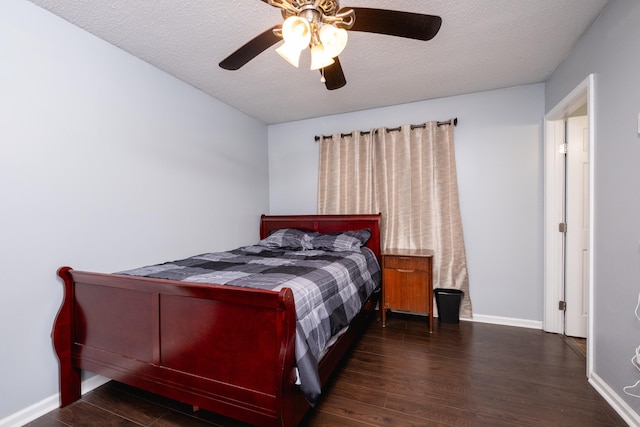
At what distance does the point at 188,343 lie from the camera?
1436mm

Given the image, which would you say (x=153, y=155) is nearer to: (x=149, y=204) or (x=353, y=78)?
(x=149, y=204)

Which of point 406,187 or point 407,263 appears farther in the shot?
point 406,187

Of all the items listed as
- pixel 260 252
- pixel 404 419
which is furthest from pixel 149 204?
pixel 404 419

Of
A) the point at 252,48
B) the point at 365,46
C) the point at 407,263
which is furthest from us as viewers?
the point at 407,263

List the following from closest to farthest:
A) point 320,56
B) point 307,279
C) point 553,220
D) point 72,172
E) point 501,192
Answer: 1. point 320,56
2. point 307,279
3. point 72,172
4. point 553,220
5. point 501,192

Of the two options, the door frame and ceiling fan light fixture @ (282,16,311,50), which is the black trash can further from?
ceiling fan light fixture @ (282,16,311,50)

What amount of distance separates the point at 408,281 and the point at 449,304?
55cm

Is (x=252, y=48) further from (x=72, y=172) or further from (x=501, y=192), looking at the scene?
(x=501, y=192)

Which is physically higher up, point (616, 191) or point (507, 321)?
point (616, 191)

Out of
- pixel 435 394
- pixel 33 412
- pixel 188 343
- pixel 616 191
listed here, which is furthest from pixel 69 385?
pixel 616 191

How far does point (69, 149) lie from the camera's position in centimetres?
182

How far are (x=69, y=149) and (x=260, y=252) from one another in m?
1.75

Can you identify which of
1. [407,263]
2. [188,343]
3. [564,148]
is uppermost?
[564,148]

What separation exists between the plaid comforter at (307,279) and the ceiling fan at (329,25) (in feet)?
3.97
